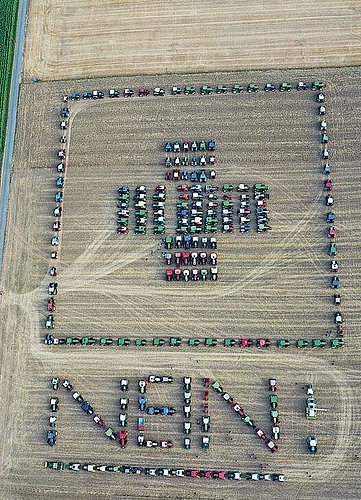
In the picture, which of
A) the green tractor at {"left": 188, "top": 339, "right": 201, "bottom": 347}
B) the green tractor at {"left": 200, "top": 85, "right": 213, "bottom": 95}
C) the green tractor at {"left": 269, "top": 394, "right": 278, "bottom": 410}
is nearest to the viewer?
the green tractor at {"left": 269, "top": 394, "right": 278, "bottom": 410}

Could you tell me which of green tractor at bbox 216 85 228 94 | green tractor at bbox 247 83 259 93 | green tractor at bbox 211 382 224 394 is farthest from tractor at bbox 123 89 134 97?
→ green tractor at bbox 211 382 224 394

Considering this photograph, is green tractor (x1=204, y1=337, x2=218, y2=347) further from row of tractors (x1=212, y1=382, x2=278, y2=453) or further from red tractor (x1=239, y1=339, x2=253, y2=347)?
row of tractors (x1=212, y1=382, x2=278, y2=453)

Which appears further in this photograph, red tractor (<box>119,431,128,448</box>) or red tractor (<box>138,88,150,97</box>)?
red tractor (<box>138,88,150,97</box>)

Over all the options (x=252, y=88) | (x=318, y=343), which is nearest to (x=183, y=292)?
(x=318, y=343)

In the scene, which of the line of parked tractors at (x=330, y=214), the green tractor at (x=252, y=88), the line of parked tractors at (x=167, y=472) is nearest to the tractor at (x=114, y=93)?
the green tractor at (x=252, y=88)

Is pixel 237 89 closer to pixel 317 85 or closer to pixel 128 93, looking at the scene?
pixel 317 85

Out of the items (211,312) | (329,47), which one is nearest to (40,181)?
(211,312)

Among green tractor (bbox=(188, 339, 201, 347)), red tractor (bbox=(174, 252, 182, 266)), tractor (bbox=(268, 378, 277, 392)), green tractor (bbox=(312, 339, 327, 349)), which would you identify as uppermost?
red tractor (bbox=(174, 252, 182, 266))

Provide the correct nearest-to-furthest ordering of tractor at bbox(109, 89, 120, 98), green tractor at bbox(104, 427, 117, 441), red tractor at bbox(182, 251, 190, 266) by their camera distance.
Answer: green tractor at bbox(104, 427, 117, 441)
red tractor at bbox(182, 251, 190, 266)
tractor at bbox(109, 89, 120, 98)
